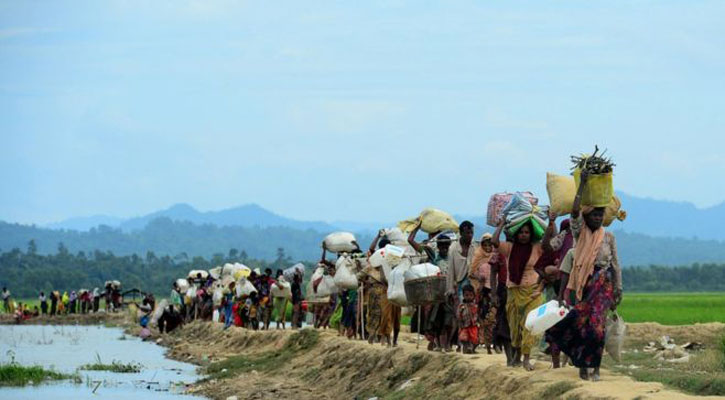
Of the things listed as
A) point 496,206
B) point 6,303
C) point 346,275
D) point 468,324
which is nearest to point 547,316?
point 496,206

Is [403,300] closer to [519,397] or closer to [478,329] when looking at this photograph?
[478,329]

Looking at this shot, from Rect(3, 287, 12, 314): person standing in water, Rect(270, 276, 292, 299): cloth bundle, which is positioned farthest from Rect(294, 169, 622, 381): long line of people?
Rect(3, 287, 12, 314): person standing in water

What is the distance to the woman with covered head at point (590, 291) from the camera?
39.8ft

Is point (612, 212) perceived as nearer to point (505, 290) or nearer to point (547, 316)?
point (505, 290)

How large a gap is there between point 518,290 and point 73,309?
50.3 meters

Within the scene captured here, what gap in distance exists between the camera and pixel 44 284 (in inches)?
4432

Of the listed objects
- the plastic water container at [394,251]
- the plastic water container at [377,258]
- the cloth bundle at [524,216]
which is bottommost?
the plastic water container at [377,258]

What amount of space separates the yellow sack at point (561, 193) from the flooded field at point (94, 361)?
9.29 meters

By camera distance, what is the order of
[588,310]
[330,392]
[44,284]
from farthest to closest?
[44,284], [330,392], [588,310]

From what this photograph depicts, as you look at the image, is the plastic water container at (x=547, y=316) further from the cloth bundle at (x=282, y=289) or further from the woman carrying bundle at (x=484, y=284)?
the cloth bundle at (x=282, y=289)

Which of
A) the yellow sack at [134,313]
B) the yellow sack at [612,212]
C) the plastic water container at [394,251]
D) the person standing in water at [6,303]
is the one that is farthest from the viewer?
the person standing in water at [6,303]

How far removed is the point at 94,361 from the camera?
101 feet

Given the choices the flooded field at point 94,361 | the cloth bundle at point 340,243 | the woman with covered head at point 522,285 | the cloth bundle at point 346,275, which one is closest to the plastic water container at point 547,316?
the woman with covered head at point 522,285

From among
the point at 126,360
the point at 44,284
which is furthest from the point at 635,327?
the point at 44,284
